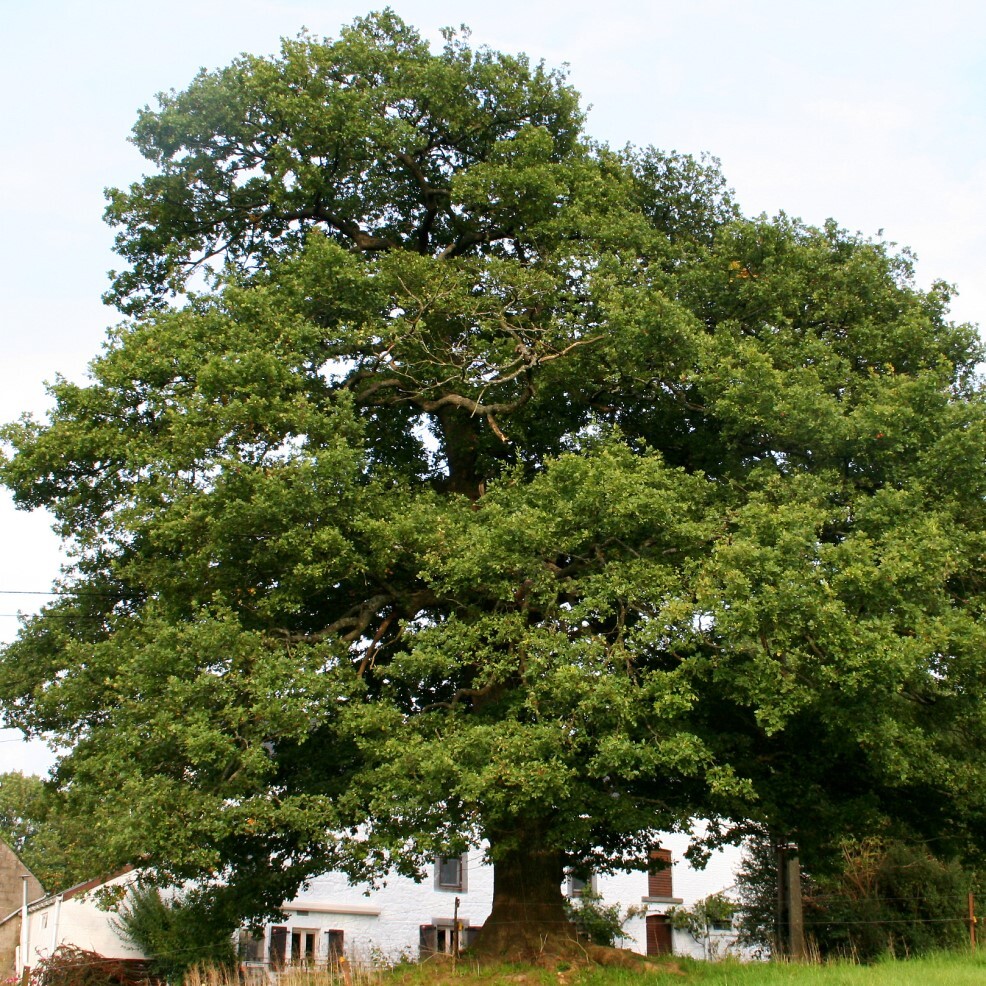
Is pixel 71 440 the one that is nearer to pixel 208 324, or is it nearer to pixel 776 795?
pixel 208 324

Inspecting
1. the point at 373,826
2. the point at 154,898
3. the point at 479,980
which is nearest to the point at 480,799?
the point at 373,826

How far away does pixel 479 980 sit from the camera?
1409 centimetres

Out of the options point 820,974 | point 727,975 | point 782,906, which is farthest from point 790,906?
point 820,974

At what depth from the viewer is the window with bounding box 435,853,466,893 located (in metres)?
28.9

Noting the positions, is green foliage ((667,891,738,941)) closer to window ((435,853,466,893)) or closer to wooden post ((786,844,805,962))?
wooden post ((786,844,805,962))

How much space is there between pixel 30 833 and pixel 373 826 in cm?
6233

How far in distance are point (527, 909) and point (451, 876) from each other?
561 inches

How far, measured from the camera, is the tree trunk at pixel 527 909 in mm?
15195

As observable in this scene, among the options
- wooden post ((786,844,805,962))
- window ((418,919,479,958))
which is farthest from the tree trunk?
window ((418,919,479,958))

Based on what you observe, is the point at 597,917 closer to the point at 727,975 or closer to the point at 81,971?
the point at 81,971

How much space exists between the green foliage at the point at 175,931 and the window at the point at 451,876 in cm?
707

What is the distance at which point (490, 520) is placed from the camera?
47.0 ft

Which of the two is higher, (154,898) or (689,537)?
(689,537)

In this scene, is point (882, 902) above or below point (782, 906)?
below
